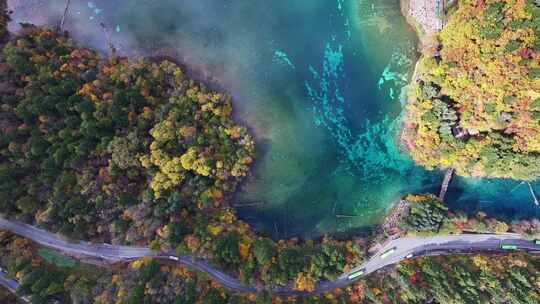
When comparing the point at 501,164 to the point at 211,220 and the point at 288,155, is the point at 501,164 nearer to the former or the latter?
the point at 288,155

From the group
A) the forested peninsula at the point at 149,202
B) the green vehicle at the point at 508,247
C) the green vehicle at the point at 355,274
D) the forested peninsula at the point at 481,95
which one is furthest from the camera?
the green vehicle at the point at 508,247

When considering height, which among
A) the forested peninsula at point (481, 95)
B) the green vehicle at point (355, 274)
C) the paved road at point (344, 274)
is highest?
the forested peninsula at point (481, 95)

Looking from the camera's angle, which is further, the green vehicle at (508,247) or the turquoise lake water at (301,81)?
the turquoise lake water at (301,81)

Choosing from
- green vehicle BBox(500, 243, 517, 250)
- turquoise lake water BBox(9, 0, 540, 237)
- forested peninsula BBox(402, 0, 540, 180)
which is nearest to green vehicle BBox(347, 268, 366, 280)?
turquoise lake water BBox(9, 0, 540, 237)

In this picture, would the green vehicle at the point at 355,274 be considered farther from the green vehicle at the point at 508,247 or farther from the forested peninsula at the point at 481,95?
the green vehicle at the point at 508,247

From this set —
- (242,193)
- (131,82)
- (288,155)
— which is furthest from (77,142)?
(288,155)

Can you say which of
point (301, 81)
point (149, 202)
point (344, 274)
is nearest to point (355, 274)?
point (344, 274)

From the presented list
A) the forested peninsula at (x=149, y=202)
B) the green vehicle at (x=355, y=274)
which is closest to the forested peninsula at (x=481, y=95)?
the forested peninsula at (x=149, y=202)
